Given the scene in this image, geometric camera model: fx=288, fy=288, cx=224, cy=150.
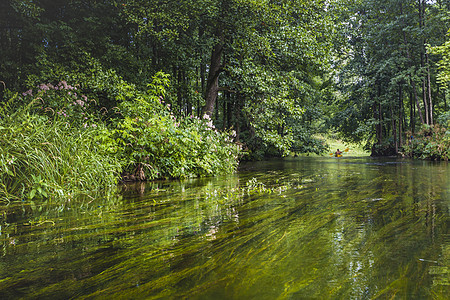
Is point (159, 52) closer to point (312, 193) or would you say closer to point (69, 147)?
point (69, 147)

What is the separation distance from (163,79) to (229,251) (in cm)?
619

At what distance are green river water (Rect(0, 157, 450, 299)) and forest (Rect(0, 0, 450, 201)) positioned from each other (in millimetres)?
1425

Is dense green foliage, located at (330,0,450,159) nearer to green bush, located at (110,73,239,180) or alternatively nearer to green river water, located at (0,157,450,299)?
green bush, located at (110,73,239,180)

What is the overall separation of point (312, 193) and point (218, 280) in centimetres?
294

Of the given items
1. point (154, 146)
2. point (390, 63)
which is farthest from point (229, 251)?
point (390, 63)

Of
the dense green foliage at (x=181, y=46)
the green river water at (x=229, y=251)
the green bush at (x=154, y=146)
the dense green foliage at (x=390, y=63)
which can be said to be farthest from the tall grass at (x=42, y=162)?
the dense green foliage at (x=390, y=63)

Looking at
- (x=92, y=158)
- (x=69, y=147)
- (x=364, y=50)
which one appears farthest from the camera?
(x=364, y=50)

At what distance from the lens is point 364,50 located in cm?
2075

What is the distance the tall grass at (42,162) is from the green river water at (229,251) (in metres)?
0.61

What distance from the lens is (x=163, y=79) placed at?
23.5 feet

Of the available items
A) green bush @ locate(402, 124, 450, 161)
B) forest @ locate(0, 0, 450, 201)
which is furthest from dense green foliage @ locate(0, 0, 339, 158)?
green bush @ locate(402, 124, 450, 161)

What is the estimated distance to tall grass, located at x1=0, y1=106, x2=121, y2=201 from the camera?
11.8 ft

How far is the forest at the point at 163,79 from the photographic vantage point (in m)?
4.34

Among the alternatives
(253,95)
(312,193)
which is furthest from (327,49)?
(312,193)
